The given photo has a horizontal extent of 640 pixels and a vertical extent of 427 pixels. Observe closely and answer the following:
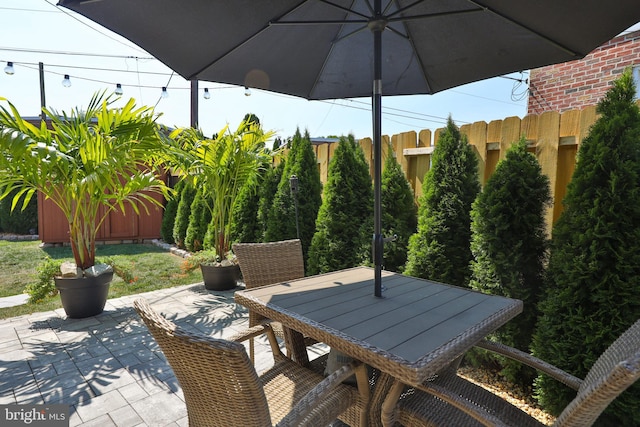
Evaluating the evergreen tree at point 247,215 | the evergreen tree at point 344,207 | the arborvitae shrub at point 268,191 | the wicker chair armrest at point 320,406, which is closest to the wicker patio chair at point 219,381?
the wicker chair armrest at point 320,406

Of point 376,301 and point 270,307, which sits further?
point 376,301

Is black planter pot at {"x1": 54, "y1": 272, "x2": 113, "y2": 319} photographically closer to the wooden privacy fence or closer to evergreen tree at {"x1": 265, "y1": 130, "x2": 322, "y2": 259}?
evergreen tree at {"x1": 265, "y1": 130, "x2": 322, "y2": 259}

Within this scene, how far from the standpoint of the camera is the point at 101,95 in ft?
11.1

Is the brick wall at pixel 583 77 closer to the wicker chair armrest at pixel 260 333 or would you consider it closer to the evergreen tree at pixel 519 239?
the evergreen tree at pixel 519 239

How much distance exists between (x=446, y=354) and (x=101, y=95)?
3.73m

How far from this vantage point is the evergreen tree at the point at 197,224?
21.1 ft

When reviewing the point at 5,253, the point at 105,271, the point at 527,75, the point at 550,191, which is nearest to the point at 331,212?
the point at 550,191

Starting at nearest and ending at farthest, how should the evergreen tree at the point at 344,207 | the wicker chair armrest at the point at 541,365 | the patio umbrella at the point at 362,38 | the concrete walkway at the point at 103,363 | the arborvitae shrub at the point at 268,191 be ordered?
the wicker chair armrest at the point at 541,365
the patio umbrella at the point at 362,38
the concrete walkway at the point at 103,363
the evergreen tree at the point at 344,207
the arborvitae shrub at the point at 268,191

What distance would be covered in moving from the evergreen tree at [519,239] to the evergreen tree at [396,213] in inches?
36.8

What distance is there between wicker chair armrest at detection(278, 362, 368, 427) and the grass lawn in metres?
3.46

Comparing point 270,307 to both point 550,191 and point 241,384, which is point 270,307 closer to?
point 241,384

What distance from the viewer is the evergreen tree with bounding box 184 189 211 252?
644 cm

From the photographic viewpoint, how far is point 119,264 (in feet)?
13.0

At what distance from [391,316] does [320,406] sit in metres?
0.48
